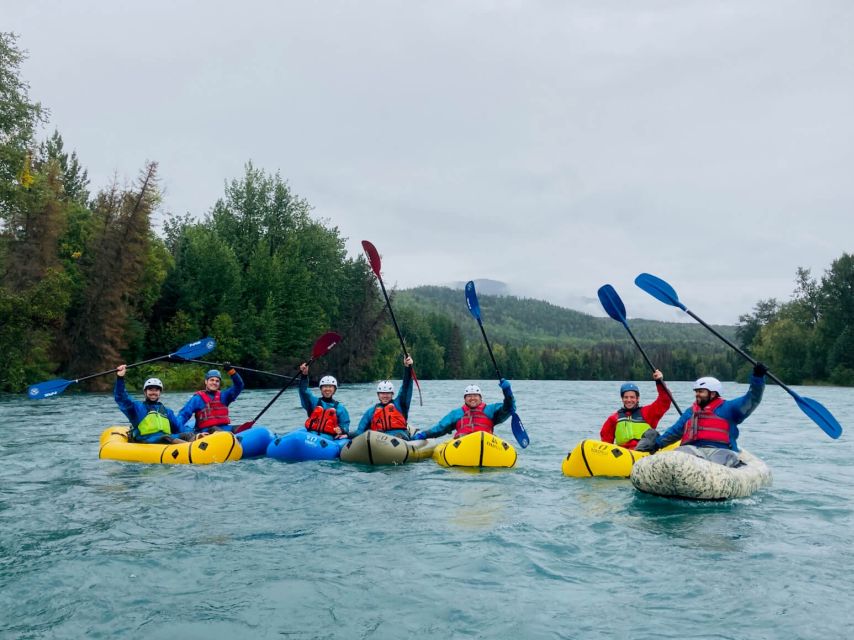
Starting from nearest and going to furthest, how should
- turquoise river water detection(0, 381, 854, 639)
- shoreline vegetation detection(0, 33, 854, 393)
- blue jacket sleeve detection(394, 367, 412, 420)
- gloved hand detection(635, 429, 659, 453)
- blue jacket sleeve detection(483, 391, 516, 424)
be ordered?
turquoise river water detection(0, 381, 854, 639)
gloved hand detection(635, 429, 659, 453)
blue jacket sleeve detection(483, 391, 516, 424)
blue jacket sleeve detection(394, 367, 412, 420)
shoreline vegetation detection(0, 33, 854, 393)

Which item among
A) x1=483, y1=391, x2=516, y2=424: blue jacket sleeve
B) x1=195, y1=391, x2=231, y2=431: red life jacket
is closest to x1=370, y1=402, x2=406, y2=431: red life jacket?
x1=483, y1=391, x2=516, y2=424: blue jacket sleeve

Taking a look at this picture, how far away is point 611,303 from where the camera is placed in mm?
11453

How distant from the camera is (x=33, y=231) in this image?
87.4 feet

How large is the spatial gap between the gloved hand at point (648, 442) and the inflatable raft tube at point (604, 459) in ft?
0.23

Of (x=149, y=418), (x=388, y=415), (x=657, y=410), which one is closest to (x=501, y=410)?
(x=388, y=415)

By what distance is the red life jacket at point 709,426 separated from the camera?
26.5 feet

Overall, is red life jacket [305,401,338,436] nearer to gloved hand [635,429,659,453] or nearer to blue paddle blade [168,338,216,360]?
blue paddle blade [168,338,216,360]

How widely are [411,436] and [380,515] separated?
3842mm

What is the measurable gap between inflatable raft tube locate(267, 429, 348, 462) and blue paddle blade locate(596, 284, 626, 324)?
4621 millimetres

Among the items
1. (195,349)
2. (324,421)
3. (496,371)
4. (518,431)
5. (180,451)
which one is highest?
(195,349)

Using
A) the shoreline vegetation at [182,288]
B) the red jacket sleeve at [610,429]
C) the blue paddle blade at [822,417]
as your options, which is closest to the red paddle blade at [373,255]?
the red jacket sleeve at [610,429]

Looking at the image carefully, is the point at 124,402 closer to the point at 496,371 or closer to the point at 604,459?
the point at 496,371

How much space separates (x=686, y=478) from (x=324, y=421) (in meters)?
5.43

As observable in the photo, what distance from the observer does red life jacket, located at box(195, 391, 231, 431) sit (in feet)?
36.0
